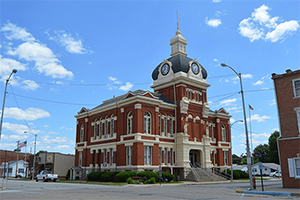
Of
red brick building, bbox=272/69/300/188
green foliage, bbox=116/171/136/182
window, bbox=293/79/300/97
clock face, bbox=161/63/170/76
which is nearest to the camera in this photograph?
red brick building, bbox=272/69/300/188

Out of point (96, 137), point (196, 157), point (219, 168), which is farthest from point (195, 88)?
point (96, 137)

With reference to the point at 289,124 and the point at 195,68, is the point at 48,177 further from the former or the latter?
the point at 289,124

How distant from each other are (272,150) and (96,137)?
61.6 m

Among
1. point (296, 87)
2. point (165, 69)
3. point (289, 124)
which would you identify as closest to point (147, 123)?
point (165, 69)

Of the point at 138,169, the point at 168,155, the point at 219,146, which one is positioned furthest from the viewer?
the point at 219,146

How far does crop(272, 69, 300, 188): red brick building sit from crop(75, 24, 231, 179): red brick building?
18.3 m

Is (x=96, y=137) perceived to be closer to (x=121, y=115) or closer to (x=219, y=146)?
(x=121, y=115)

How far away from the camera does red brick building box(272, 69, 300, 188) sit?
78.7ft

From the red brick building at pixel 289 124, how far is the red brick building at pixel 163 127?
18.3 m

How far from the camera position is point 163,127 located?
42469mm

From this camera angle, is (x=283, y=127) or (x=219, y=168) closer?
(x=283, y=127)

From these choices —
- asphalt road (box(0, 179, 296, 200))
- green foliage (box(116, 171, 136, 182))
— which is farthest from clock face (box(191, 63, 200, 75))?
asphalt road (box(0, 179, 296, 200))

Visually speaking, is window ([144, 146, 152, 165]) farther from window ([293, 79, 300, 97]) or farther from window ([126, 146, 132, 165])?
window ([293, 79, 300, 97])

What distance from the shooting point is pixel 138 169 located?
37781 mm
